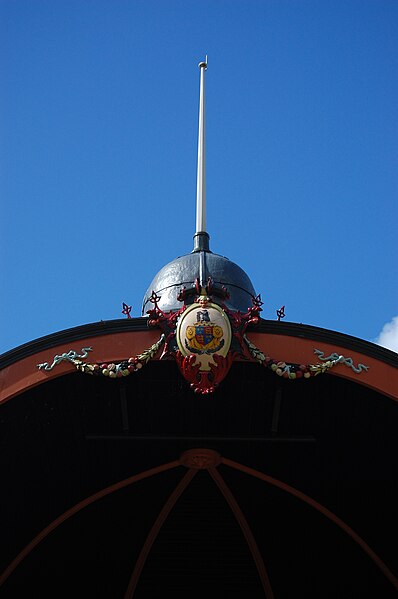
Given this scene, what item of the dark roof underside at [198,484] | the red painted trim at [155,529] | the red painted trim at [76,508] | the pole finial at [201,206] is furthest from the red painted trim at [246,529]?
the pole finial at [201,206]

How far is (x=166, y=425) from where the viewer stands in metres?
16.9

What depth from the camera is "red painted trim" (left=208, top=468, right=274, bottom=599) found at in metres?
19.4

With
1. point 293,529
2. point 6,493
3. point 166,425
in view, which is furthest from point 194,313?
point 293,529

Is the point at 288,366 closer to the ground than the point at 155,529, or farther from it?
farther from it

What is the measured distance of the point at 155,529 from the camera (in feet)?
65.3

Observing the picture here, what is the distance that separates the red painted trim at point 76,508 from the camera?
18281 mm

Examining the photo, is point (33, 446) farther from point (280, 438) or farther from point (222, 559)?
point (222, 559)

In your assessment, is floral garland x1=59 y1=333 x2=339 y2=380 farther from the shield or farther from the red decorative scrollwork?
the shield

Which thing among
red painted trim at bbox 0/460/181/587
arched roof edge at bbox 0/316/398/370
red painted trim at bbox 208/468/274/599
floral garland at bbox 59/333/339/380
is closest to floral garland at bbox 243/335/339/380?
floral garland at bbox 59/333/339/380

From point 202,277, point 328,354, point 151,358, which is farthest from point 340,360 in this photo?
point 202,277

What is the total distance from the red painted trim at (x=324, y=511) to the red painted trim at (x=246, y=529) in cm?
63

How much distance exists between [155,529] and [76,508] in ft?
6.48

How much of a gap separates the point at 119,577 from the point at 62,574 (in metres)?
1.28

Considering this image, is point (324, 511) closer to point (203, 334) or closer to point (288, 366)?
point (288, 366)
